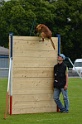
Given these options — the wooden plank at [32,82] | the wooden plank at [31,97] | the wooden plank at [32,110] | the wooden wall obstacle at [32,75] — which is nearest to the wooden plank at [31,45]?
the wooden wall obstacle at [32,75]

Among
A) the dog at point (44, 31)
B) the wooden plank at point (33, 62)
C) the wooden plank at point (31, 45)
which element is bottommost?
the wooden plank at point (33, 62)

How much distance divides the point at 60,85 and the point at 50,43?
1375 millimetres

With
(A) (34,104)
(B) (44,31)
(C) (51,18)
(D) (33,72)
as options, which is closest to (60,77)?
(D) (33,72)

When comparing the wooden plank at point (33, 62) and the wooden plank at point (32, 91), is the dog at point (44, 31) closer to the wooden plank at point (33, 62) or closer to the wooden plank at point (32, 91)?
the wooden plank at point (33, 62)

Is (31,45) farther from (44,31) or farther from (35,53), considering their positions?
(44,31)

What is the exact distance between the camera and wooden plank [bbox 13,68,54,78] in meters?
12.7

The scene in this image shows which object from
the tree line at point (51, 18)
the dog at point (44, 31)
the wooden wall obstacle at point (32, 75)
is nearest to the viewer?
the dog at point (44, 31)

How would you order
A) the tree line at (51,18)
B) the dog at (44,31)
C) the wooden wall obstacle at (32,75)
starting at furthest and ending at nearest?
the tree line at (51,18), the wooden wall obstacle at (32,75), the dog at (44,31)

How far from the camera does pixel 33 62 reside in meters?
12.9

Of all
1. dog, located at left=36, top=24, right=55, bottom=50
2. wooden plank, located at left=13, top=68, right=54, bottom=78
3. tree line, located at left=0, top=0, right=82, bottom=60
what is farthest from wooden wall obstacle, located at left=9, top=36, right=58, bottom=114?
tree line, located at left=0, top=0, right=82, bottom=60

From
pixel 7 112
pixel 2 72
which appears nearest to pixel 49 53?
pixel 7 112

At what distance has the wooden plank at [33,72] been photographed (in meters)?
12.7

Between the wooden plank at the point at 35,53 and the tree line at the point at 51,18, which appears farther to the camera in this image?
the tree line at the point at 51,18

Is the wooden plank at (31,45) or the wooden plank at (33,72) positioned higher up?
the wooden plank at (31,45)
